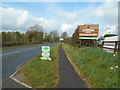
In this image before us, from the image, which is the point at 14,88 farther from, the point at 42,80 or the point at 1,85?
the point at 42,80

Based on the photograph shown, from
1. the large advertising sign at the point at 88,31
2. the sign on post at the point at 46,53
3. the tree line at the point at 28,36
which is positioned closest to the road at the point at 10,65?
the sign on post at the point at 46,53

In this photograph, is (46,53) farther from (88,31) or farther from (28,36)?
(28,36)

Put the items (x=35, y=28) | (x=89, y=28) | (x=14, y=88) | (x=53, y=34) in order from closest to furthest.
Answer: (x=14, y=88) < (x=89, y=28) < (x=35, y=28) < (x=53, y=34)

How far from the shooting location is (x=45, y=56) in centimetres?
858

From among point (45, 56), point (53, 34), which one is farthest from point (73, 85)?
point (53, 34)

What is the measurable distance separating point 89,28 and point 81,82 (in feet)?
38.3

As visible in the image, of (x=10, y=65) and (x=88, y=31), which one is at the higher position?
(x=88, y=31)

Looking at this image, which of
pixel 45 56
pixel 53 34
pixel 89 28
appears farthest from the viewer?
pixel 53 34

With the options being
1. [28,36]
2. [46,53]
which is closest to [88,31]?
[46,53]

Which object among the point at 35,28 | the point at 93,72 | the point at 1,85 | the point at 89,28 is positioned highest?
the point at 35,28

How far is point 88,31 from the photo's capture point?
47.8 feet

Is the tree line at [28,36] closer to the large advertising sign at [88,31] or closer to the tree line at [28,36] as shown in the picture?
the tree line at [28,36]

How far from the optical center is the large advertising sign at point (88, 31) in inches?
566

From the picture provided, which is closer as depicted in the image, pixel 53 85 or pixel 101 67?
pixel 53 85
